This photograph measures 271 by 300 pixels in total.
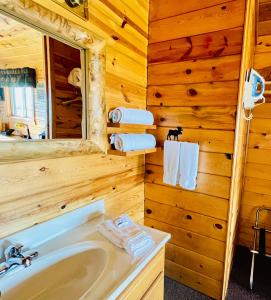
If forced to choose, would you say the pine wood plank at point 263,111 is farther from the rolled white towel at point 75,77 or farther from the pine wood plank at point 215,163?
Result: the rolled white towel at point 75,77

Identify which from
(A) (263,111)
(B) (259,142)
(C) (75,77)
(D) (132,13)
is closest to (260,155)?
(B) (259,142)

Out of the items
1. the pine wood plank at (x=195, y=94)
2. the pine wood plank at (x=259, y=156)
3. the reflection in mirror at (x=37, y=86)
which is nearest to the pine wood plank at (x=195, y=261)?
Result: the pine wood plank at (x=259, y=156)

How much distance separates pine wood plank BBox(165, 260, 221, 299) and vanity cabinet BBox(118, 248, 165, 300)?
2.27 feet

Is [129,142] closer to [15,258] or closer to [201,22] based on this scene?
[15,258]

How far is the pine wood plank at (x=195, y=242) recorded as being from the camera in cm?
150

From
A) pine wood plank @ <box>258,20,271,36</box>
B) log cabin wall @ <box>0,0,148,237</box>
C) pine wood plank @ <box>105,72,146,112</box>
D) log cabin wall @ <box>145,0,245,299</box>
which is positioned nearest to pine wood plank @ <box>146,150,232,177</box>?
log cabin wall @ <box>145,0,245,299</box>

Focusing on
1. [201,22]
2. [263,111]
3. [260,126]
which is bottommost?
[260,126]

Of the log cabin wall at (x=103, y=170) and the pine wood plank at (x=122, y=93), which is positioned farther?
the pine wood plank at (x=122, y=93)

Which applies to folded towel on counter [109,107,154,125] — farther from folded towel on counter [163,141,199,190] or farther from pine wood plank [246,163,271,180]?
pine wood plank [246,163,271,180]

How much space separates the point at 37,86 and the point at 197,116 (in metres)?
1.04

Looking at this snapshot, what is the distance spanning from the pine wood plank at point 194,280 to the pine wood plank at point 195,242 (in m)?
0.20

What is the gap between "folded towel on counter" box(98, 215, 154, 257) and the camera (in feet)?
3.03

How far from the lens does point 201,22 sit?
4.55 feet

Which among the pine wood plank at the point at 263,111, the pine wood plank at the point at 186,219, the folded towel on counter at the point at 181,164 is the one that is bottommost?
the pine wood plank at the point at 186,219
